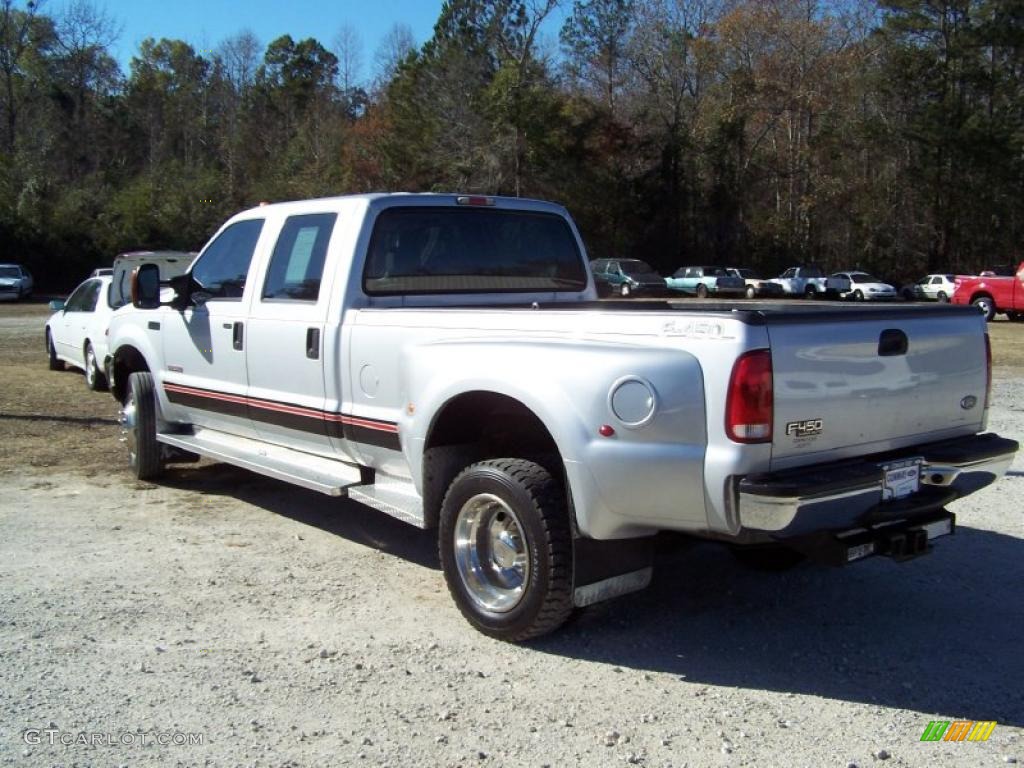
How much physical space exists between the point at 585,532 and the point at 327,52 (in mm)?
82613

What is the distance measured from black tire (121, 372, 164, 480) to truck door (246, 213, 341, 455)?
5.43ft

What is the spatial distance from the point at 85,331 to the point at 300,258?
9043 mm

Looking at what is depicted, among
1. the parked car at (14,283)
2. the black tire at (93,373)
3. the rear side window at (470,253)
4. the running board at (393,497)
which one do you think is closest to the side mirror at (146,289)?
the rear side window at (470,253)

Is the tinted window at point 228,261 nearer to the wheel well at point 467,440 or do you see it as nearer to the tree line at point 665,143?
the wheel well at point 467,440

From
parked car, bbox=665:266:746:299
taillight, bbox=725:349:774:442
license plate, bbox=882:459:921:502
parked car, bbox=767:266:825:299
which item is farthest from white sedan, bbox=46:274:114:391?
parked car, bbox=767:266:825:299

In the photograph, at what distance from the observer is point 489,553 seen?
4707 millimetres

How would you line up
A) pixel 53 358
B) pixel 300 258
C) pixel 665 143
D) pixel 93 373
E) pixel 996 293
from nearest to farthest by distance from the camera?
pixel 300 258 → pixel 93 373 → pixel 53 358 → pixel 996 293 → pixel 665 143

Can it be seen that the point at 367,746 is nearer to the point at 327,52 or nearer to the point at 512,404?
the point at 512,404

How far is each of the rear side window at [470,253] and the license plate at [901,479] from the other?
2.79 meters

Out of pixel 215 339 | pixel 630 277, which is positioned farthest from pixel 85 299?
pixel 630 277

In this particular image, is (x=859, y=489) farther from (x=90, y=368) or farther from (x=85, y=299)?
(x=85, y=299)

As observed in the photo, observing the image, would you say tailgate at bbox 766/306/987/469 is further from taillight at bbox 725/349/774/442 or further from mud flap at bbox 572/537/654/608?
mud flap at bbox 572/537/654/608

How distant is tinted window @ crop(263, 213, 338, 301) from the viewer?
580 centimetres

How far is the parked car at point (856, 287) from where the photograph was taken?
4253cm
